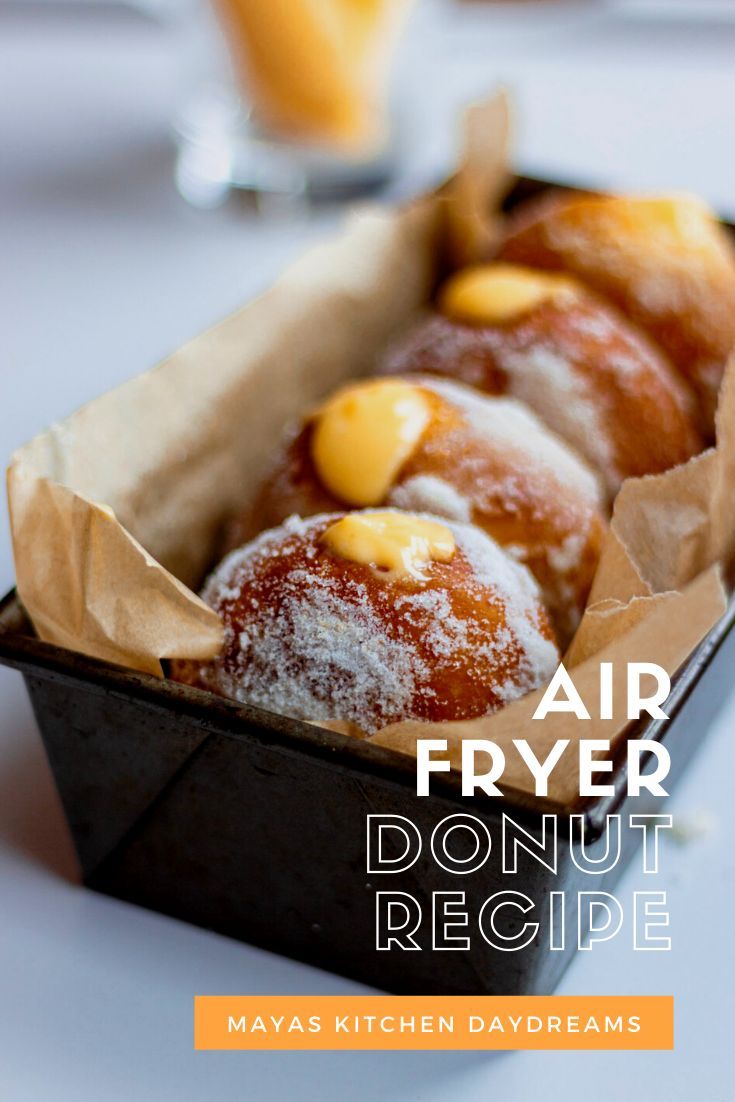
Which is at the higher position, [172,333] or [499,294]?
[499,294]

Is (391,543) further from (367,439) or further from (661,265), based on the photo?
(661,265)

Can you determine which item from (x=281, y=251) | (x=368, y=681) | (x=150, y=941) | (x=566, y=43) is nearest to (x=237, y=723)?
(x=368, y=681)

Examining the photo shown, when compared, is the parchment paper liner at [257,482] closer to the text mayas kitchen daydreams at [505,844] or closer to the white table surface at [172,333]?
the text mayas kitchen daydreams at [505,844]

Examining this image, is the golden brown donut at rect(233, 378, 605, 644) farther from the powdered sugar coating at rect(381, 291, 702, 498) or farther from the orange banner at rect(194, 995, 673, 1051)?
the orange banner at rect(194, 995, 673, 1051)

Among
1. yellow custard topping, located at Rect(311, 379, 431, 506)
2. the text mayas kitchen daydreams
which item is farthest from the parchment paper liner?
A: yellow custard topping, located at Rect(311, 379, 431, 506)

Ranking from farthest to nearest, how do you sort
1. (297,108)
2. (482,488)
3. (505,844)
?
(297,108)
(482,488)
(505,844)

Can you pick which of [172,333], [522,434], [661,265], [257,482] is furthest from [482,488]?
[172,333]

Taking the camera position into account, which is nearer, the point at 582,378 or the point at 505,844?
the point at 505,844

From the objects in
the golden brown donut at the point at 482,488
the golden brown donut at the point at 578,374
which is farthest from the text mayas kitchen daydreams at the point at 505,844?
the golden brown donut at the point at 578,374
